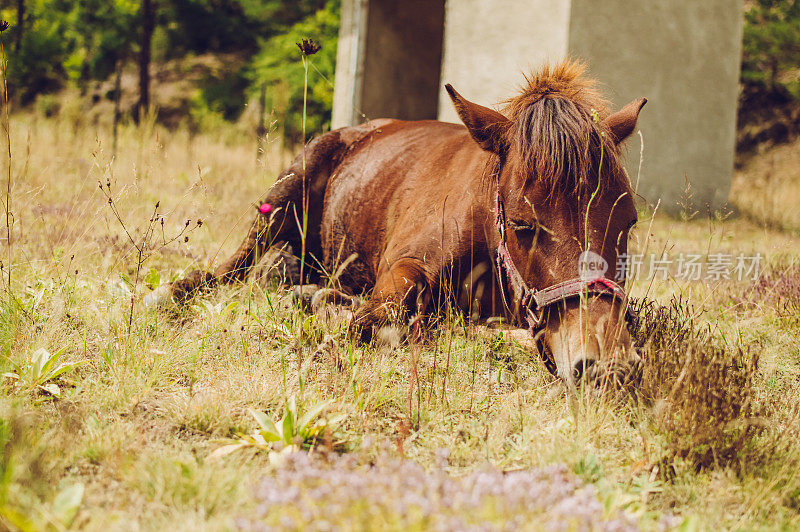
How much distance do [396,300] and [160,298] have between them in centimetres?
147

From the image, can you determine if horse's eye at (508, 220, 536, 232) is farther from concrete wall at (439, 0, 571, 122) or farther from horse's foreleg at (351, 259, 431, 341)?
concrete wall at (439, 0, 571, 122)

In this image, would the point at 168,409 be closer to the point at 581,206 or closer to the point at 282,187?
the point at 581,206

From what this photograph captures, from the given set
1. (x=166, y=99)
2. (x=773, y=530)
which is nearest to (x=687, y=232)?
(x=773, y=530)

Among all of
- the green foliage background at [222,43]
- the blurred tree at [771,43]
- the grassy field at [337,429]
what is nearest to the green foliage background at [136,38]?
the green foliage background at [222,43]

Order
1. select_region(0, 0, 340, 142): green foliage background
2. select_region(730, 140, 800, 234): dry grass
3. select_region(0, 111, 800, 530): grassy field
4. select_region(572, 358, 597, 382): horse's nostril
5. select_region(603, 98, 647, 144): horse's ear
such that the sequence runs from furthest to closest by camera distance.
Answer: select_region(0, 0, 340, 142): green foliage background → select_region(730, 140, 800, 234): dry grass → select_region(603, 98, 647, 144): horse's ear → select_region(572, 358, 597, 382): horse's nostril → select_region(0, 111, 800, 530): grassy field

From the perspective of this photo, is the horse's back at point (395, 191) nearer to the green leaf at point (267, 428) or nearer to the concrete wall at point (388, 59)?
the green leaf at point (267, 428)

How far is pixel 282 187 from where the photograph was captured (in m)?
4.39

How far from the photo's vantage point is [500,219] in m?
2.68

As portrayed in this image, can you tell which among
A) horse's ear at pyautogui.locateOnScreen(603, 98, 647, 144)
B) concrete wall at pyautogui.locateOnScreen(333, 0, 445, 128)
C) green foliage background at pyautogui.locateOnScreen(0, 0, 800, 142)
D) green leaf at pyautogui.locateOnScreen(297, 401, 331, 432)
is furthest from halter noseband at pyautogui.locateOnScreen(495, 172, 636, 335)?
green foliage background at pyautogui.locateOnScreen(0, 0, 800, 142)

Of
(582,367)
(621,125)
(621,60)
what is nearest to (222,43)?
(621,60)

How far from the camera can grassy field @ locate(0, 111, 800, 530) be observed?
150 cm

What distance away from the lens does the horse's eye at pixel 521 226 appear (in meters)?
2.47

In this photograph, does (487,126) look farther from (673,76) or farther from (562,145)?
(673,76)

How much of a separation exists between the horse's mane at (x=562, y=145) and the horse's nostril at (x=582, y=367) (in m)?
0.68
